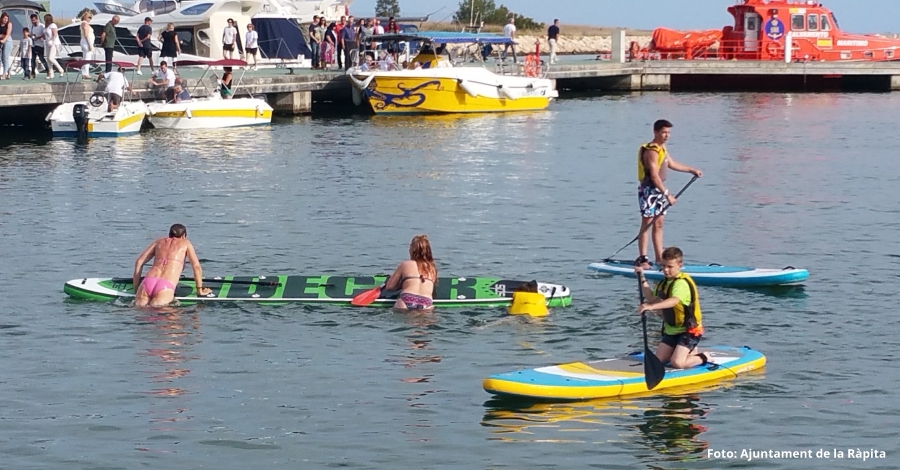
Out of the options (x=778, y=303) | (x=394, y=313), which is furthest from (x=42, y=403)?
(x=778, y=303)

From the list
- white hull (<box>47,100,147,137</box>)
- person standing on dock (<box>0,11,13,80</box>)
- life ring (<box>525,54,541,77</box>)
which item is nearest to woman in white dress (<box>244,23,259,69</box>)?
life ring (<box>525,54,541,77</box>)

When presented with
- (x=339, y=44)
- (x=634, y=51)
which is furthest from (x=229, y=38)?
(x=634, y=51)

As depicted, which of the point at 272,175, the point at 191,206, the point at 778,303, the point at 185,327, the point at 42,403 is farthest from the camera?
the point at 272,175

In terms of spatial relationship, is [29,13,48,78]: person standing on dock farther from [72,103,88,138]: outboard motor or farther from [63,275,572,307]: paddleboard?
[63,275,572,307]: paddleboard

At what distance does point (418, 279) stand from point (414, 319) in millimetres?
461

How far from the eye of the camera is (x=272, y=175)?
27.4 metres

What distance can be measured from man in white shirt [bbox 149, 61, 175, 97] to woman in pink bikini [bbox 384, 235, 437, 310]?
21880 mm

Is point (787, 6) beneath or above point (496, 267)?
above

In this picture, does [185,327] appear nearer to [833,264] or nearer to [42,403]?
[42,403]

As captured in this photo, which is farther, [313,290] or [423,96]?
[423,96]

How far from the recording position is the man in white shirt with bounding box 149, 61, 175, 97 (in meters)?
35.4

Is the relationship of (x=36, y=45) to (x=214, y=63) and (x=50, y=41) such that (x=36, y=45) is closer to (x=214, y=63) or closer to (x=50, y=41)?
(x=50, y=41)

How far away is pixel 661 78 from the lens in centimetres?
5269

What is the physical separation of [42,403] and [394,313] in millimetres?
4260
